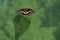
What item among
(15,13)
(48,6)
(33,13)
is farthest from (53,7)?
(15,13)

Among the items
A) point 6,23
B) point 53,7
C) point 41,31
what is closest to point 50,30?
point 41,31

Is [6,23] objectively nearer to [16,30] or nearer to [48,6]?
[16,30]

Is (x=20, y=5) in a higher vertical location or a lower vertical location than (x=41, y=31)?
higher

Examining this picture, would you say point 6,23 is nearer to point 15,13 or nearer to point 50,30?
point 15,13

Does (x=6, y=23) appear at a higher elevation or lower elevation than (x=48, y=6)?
lower

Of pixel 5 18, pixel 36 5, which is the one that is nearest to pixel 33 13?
pixel 36 5
